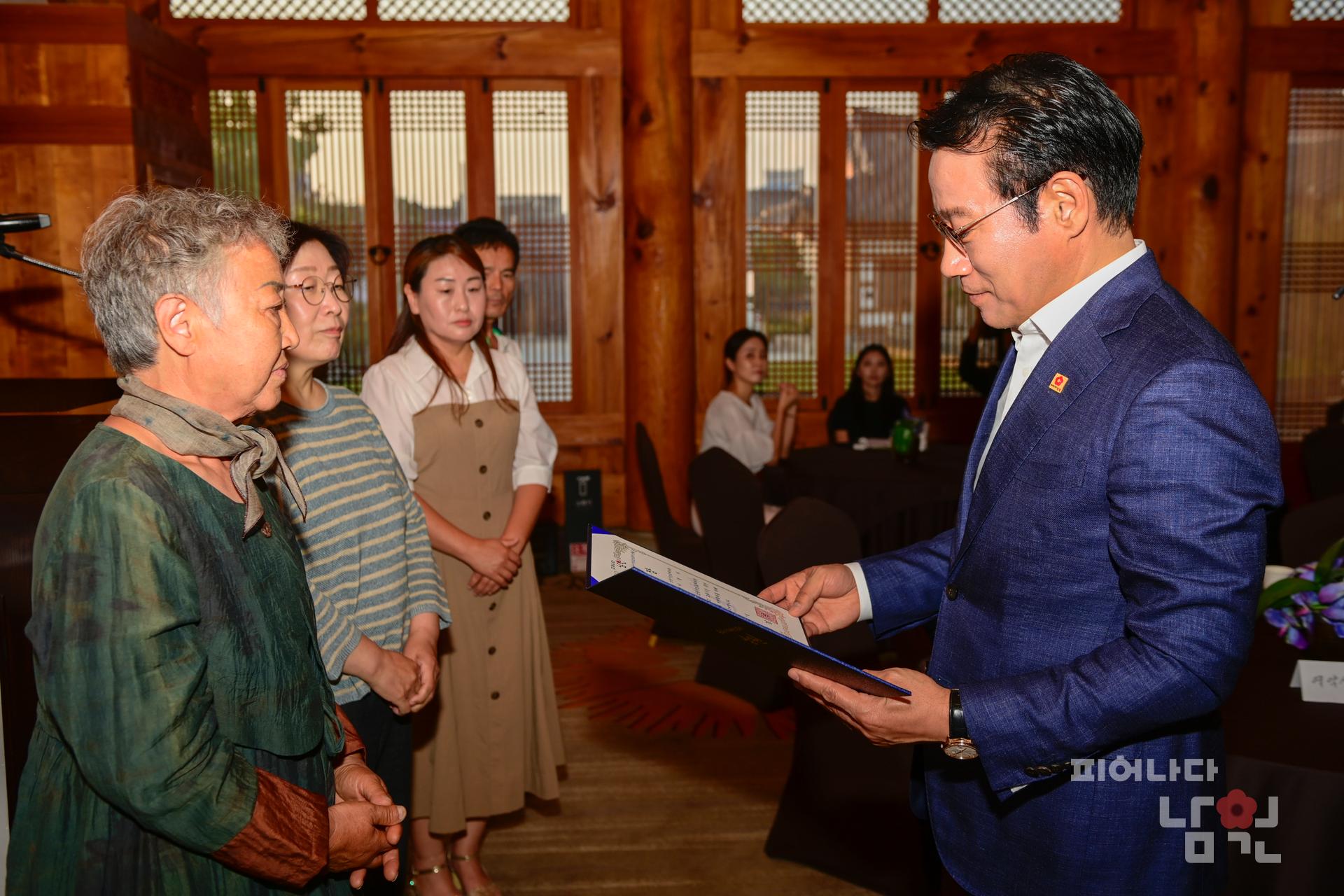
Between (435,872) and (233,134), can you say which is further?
(233,134)

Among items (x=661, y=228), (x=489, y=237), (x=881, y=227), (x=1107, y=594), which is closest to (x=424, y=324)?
(x=489, y=237)

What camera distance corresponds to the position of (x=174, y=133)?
17.0 feet

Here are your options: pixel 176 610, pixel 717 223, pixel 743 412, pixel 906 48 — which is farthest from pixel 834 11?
pixel 176 610

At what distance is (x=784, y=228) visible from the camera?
6.73m

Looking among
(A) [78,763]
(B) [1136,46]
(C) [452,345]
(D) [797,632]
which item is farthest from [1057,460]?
(B) [1136,46]

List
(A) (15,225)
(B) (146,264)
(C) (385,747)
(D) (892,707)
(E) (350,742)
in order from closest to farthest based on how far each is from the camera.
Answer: (B) (146,264)
(D) (892,707)
(E) (350,742)
(C) (385,747)
(A) (15,225)

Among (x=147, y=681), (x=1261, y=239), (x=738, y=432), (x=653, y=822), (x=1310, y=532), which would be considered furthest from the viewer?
(x=1261, y=239)

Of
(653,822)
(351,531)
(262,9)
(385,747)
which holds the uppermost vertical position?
(262,9)

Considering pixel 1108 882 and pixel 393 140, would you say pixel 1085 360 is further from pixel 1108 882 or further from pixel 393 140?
pixel 393 140

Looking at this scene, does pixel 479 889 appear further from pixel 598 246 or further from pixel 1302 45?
pixel 1302 45

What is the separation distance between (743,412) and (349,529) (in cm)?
364

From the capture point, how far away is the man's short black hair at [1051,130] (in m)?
1.30

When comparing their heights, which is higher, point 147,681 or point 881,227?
point 881,227

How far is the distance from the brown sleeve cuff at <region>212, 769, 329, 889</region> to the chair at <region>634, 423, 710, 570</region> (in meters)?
3.17
